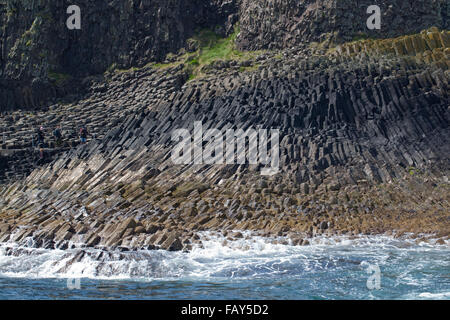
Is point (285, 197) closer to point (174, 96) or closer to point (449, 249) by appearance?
point (449, 249)

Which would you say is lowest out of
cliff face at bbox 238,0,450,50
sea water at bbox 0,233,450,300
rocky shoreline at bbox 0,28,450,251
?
sea water at bbox 0,233,450,300

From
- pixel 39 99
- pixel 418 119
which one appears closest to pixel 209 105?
pixel 418 119

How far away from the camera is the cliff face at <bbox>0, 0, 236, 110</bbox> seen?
37.4 metres

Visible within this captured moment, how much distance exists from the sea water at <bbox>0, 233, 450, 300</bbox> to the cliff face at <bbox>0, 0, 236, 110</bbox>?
60.5ft

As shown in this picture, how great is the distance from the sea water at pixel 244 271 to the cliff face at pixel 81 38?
726 inches

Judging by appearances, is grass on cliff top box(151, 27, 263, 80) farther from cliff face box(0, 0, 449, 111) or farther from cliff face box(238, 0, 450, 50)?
cliff face box(238, 0, 450, 50)

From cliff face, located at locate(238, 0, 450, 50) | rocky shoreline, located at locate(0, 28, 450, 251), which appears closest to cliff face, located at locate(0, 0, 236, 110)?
rocky shoreline, located at locate(0, 28, 450, 251)

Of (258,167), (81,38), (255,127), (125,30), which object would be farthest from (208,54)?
(258,167)

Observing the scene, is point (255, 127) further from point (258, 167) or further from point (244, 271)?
point (244, 271)

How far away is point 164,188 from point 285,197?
5.00 meters

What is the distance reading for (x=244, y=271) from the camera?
17812mm

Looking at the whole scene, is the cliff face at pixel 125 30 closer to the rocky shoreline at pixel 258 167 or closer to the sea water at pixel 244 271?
the rocky shoreline at pixel 258 167

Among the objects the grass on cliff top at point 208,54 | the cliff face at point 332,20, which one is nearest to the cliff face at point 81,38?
the grass on cliff top at point 208,54

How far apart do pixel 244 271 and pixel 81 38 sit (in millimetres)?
26034
